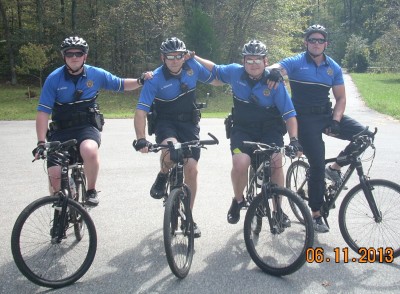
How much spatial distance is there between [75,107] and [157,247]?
173 cm

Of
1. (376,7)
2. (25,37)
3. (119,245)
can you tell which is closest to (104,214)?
(119,245)

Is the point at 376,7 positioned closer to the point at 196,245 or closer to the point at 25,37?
the point at 25,37

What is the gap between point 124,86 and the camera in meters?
5.23

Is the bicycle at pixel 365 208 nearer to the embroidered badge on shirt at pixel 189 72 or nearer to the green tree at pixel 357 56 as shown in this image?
the embroidered badge on shirt at pixel 189 72

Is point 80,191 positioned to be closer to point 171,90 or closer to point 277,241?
point 171,90

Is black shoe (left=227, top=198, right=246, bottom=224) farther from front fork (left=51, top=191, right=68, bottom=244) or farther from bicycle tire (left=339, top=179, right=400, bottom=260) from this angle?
front fork (left=51, top=191, right=68, bottom=244)

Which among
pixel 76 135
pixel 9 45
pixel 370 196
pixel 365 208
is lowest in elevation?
pixel 9 45

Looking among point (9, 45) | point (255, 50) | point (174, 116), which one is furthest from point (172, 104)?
point (9, 45)

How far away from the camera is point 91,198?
15.1ft

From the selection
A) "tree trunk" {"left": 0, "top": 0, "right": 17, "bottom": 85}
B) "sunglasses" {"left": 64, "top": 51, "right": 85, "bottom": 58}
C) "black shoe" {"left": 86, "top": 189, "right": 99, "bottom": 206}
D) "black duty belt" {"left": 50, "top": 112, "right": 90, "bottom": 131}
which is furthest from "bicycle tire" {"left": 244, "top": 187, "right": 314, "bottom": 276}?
"tree trunk" {"left": 0, "top": 0, "right": 17, "bottom": 85}

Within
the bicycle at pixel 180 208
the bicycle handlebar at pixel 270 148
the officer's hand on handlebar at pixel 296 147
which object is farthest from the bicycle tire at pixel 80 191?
the officer's hand on handlebar at pixel 296 147

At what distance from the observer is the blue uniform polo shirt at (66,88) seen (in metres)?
4.59

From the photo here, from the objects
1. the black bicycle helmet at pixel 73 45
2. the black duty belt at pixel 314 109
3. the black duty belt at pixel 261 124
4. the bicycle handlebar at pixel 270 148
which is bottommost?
the bicycle handlebar at pixel 270 148
